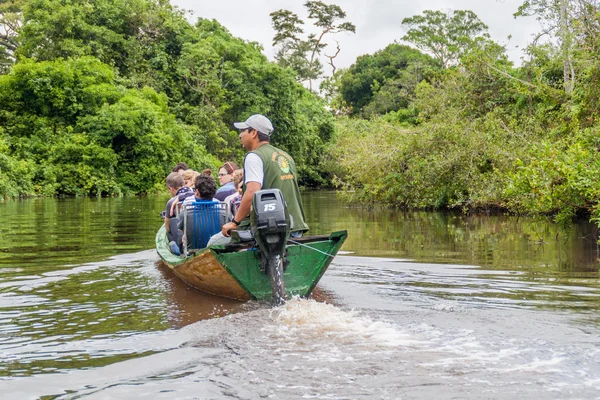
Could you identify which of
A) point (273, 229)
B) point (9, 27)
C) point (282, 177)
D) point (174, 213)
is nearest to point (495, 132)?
point (174, 213)

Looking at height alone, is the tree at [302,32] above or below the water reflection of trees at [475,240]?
above

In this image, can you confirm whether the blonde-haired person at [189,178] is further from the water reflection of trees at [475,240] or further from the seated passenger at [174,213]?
the water reflection of trees at [475,240]

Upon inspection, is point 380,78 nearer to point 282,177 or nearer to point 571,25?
point 571,25

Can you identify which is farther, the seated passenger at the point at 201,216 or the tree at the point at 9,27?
the tree at the point at 9,27

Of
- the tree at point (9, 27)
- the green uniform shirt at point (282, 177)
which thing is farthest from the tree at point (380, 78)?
the green uniform shirt at point (282, 177)

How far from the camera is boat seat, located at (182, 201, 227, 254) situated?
7.78 meters

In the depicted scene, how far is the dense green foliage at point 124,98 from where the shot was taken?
3331 cm

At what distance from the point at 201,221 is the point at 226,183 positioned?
1.02 metres

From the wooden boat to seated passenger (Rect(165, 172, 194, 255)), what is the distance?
209 cm

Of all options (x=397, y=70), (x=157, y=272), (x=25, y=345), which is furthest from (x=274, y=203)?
(x=397, y=70)

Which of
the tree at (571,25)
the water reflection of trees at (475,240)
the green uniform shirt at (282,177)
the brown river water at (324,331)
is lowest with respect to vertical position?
the brown river water at (324,331)

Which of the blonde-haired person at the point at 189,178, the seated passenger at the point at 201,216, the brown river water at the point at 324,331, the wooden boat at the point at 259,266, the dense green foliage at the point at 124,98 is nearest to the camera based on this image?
the brown river water at the point at 324,331

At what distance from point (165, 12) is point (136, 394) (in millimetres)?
41704

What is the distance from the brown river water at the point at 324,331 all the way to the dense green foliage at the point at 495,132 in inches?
172
